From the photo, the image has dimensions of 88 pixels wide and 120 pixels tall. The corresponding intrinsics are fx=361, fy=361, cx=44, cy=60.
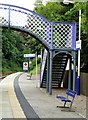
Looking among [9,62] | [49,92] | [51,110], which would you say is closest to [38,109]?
[51,110]

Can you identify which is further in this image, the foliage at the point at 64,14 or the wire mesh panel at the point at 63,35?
the foliage at the point at 64,14

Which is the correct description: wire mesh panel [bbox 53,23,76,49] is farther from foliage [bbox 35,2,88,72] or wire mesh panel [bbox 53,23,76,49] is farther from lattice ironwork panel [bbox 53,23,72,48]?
foliage [bbox 35,2,88,72]

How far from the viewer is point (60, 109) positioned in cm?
1368

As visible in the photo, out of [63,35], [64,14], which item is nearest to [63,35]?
[63,35]

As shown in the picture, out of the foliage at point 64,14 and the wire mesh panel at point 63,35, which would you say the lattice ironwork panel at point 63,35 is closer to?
the wire mesh panel at point 63,35

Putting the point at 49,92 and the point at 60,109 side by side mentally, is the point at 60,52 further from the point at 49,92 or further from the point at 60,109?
the point at 60,109

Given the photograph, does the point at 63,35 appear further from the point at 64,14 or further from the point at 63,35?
the point at 64,14

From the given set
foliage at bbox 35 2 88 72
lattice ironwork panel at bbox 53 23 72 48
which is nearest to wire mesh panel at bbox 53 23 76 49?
lattice ironwork panel at bbox 53 23 72 48

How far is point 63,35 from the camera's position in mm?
21984

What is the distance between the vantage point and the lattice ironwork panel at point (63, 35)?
70.8 feet

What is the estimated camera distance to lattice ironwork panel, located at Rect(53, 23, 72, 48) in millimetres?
21578

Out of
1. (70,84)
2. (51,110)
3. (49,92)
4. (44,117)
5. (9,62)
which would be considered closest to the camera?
(44,117)

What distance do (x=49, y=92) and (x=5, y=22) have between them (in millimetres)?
4913

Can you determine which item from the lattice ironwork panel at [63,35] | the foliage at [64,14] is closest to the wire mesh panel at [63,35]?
the lattice ironwork panel at [63,35]
